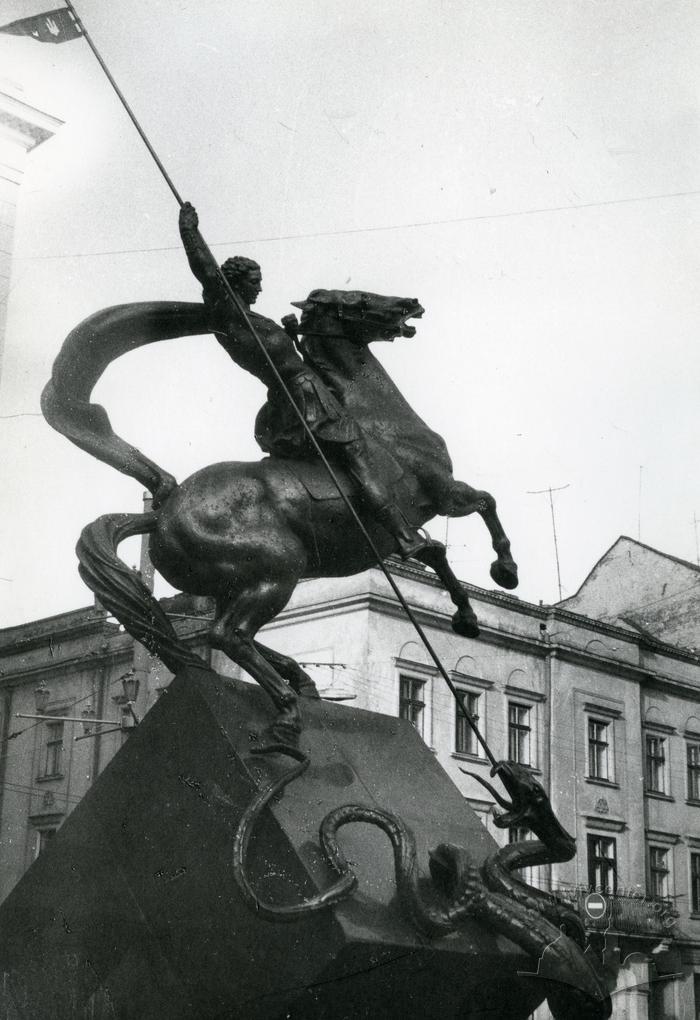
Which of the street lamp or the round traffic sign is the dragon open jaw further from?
the street lamp

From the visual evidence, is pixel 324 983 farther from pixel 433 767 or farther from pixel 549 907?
pixel 433 767

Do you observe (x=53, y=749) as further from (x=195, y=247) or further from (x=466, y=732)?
(x=195, y=247)

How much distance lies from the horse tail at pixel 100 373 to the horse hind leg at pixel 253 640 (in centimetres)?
60

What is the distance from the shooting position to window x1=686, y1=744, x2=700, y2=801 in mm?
28875

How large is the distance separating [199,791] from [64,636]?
2180 cm

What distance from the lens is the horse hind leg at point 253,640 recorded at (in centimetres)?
534

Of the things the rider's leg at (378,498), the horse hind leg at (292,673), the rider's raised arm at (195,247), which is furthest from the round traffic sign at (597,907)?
the rider's raised arm at (195,247)

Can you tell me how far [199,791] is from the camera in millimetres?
5129

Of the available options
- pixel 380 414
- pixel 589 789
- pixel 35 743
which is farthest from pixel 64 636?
pixel 380 414

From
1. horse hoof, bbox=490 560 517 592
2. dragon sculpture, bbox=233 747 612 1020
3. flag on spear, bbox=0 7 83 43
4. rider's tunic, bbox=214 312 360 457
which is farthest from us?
flag on spear, bbox=0 7 83 43

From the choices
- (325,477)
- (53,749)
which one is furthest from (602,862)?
(325,477)

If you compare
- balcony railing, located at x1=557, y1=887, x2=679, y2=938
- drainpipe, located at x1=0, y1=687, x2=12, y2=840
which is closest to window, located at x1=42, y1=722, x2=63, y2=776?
drainpipe, located at x1=0, y1=687, x2=12, y2=840

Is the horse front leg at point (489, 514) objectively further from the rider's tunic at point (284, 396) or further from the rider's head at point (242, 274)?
the rider's head at point (242, 274)

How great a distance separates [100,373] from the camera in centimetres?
598
